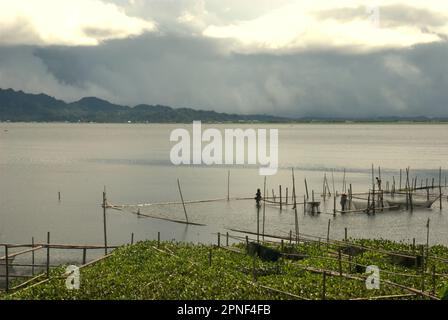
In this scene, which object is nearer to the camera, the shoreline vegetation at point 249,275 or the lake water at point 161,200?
the shoreline vegetation at point 249,275

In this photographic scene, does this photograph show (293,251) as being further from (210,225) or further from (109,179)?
(109,179)

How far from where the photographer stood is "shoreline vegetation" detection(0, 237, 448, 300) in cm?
1880

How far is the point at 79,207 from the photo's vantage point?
48.8 m

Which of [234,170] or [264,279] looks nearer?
[264,279]

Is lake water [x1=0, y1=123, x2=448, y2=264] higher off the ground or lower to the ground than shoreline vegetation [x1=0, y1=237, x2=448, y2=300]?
lower

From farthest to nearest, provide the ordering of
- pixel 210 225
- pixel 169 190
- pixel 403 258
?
pixel 169 190
pixel 210 225
pixel 403 258

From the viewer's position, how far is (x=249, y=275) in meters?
21.5

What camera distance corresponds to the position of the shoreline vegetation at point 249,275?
18797 mm

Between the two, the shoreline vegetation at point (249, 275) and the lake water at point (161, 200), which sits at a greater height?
the shoreline vegetation at point (249, 275)

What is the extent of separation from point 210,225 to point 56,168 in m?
48.5

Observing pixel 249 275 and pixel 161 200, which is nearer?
pixel 249 275

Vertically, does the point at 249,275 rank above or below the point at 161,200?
above

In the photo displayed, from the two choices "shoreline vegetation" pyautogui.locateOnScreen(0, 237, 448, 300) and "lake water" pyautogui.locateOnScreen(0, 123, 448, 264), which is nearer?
"shoreline vegetation" pyautogui.locateOnScreen(0, 237, 448, 300)
